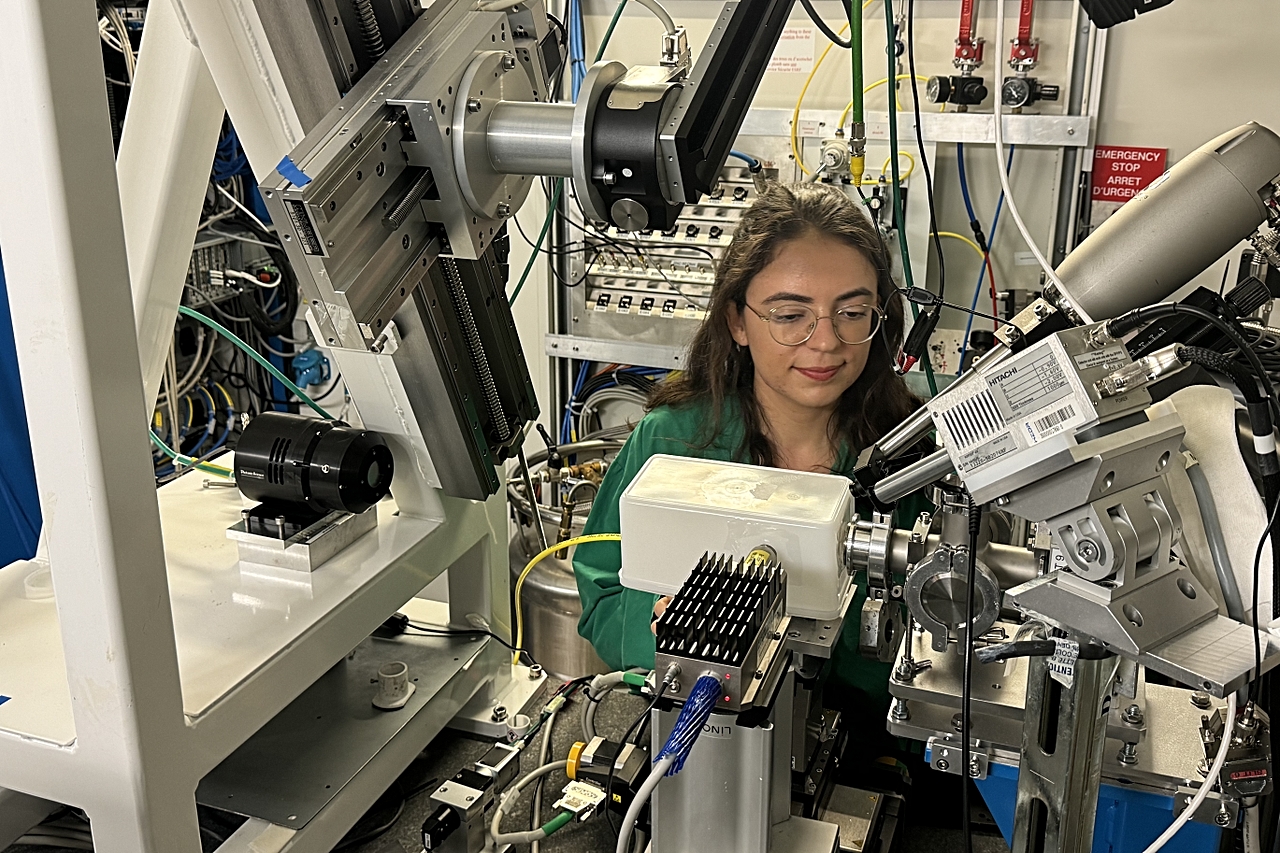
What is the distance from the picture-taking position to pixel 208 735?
0.95 m

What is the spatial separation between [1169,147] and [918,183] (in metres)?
0.56

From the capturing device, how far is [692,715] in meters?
0.70

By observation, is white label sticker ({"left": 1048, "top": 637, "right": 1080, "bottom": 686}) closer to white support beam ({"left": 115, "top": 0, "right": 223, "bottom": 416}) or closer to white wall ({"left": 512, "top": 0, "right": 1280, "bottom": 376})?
white support beam ({"left": 115, "top": 0, "right": 223, "bottom": 416})

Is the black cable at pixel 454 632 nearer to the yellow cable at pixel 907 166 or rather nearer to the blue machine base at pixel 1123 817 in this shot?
the blue machine base at pixel 1123 817

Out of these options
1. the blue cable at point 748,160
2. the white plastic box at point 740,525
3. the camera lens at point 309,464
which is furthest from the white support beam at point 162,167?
the blue cable at point 748,160

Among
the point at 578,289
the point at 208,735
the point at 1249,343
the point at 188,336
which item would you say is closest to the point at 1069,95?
the point at 578,289

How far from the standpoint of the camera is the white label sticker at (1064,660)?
727mm

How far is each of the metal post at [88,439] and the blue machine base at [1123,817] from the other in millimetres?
669

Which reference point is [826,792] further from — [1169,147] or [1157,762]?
[1169,147]

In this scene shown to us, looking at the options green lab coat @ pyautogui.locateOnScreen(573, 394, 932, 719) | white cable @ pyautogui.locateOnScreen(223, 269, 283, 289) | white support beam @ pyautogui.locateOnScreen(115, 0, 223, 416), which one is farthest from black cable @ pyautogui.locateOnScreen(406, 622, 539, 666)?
white cable @ pyautogui.locateOnScreen(223, 269, 283, 289)

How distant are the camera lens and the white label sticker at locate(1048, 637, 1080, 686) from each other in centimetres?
77

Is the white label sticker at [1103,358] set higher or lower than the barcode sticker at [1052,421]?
higher

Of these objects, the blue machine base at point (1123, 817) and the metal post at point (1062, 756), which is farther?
the blue machine base at point (1123, 817)

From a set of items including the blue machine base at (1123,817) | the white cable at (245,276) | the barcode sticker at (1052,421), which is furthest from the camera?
the white cable at (245,276)
